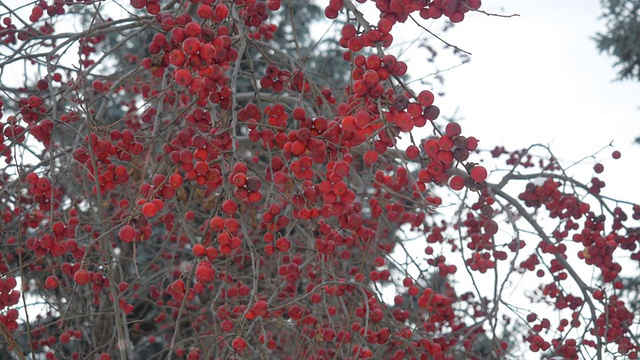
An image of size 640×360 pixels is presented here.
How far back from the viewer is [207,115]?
8.87 ft

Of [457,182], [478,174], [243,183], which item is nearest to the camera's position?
[478,174]

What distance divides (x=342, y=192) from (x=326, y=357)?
5.71ft

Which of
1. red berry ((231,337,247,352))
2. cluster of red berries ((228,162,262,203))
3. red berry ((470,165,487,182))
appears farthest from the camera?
red berry ((231,337,247,352))

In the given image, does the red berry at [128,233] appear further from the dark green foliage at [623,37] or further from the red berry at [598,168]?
the dark green foliage at [623,37]

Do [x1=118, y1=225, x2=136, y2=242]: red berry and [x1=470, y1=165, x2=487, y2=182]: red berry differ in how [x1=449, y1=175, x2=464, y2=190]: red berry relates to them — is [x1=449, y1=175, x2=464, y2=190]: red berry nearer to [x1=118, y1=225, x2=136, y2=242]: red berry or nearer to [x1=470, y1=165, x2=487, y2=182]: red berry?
[x1=470, y1=165, x2=487, y2=182]: red berry

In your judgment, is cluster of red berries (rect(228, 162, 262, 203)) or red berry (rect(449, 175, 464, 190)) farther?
cluster of red berries (rect(228, 162, 262, 203))

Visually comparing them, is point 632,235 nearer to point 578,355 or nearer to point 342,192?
point 578,355

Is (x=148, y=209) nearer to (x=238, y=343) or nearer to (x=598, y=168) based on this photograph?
(x=238, y=343)

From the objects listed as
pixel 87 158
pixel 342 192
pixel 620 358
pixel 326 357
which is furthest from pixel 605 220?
pixel 87 158

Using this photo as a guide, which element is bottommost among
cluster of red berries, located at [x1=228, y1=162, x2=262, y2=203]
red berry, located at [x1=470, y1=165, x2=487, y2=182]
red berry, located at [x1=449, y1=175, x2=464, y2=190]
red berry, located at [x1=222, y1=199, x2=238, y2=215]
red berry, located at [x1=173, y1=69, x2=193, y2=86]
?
red berry, located at [x1=470, y1=165, x2=487, y2=182]

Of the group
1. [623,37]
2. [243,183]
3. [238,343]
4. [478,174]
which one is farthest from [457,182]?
[623,37]

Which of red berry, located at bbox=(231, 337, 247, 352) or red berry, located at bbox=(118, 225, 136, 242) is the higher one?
red berry, located at bbox=(118, 225, 136, 242)

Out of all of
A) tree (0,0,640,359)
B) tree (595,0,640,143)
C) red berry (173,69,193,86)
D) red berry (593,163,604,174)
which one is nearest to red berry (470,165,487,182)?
tree (0,0,640,359)

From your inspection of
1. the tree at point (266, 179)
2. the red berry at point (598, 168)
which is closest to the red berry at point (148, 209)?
the tree at point (266, 179)
